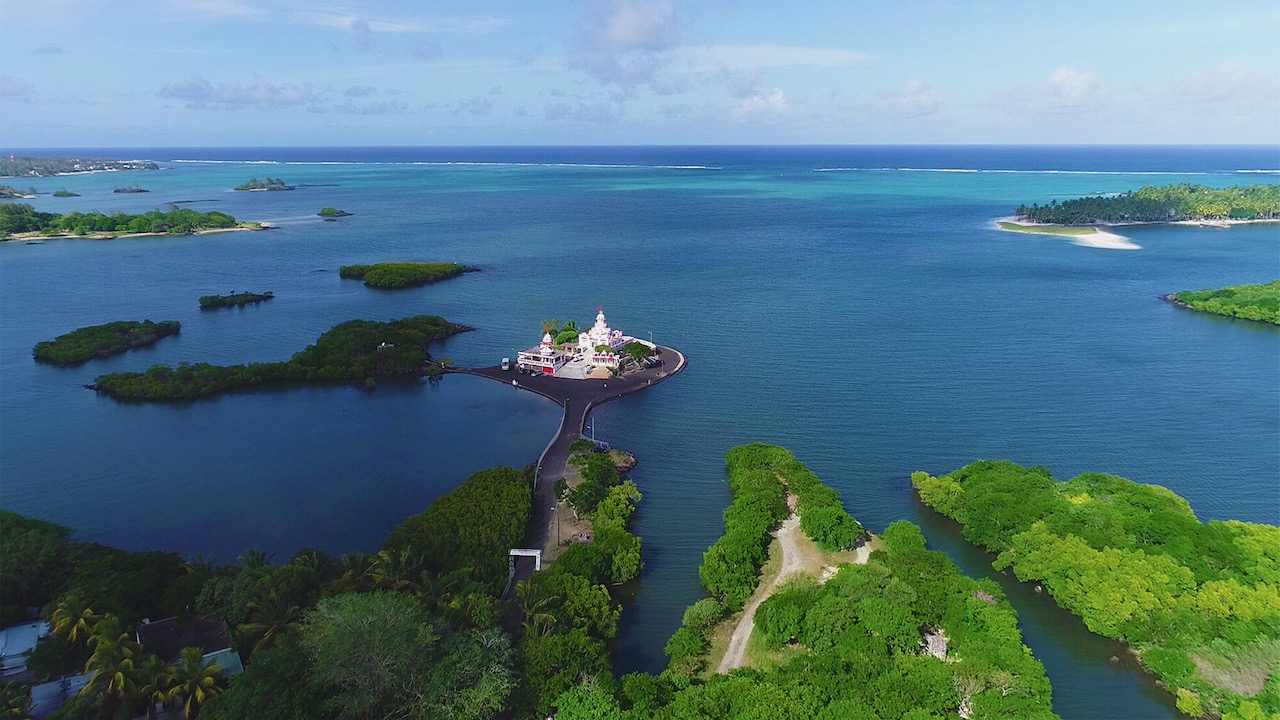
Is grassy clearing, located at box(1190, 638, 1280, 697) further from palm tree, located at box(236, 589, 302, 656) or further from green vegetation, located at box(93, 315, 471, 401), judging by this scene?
green vegetation, located at box(93, 315, 471, 401)

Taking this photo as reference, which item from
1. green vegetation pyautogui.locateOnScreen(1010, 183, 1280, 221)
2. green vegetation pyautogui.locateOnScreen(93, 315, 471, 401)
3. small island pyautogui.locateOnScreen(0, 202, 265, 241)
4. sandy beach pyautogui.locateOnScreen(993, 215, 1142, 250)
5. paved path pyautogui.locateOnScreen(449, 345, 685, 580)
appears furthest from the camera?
green vegetation pyautogui.locateOnScreen(1010, 183, 1280, 221)

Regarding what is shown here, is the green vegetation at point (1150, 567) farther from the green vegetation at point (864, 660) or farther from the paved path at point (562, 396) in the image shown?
the paved path at point (562, 396)

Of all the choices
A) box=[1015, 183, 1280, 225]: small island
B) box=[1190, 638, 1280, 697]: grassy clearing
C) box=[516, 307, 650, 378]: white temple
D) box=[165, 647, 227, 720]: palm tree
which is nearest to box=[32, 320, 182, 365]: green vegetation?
box=[516, 307, 650, 378]: white temple

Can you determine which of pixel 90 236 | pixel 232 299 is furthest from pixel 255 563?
pixel 90 236

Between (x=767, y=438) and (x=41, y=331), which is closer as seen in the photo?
(x=767, y=438)

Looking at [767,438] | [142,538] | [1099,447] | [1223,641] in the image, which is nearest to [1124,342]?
[1099,447]

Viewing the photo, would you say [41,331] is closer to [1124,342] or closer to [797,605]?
[797,605]
